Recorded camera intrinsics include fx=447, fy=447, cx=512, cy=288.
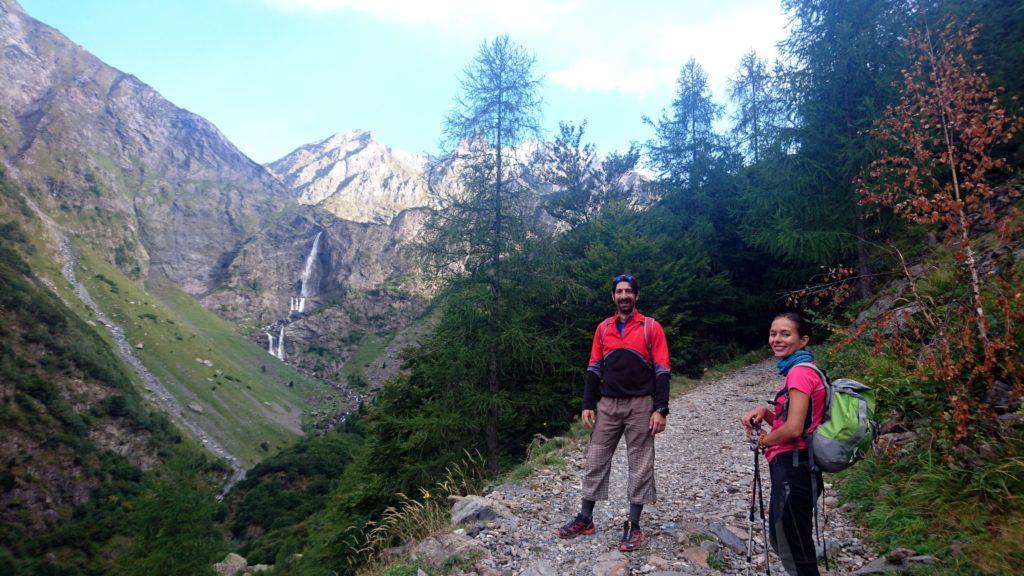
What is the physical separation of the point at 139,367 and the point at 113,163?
366 feet

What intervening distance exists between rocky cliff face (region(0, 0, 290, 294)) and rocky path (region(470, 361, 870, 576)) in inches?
6457

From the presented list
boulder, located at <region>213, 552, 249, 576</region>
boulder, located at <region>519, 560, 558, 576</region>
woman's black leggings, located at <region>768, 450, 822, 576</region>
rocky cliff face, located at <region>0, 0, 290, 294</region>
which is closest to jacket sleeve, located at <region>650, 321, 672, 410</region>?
woman's black leggings, located at <region>768, 450, 822, 576</region>

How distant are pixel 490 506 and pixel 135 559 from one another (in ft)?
98.1

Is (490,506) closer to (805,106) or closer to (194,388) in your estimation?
(805,106)

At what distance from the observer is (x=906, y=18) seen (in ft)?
35.3

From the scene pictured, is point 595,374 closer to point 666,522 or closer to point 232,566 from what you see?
point 666,522

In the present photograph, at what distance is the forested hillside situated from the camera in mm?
3584

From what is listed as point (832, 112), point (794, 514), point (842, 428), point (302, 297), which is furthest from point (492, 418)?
point (302, 297)

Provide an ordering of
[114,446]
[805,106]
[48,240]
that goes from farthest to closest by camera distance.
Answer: [48,240], [114,446], [805,106]

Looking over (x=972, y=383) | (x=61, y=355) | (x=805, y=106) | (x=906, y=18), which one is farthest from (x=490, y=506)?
(x=61, y=355)

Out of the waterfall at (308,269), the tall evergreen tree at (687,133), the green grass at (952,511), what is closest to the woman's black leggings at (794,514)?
the green grass at (952,511)

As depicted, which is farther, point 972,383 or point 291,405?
point 291,405

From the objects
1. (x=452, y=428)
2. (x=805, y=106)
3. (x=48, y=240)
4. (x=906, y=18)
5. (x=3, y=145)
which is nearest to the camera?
(x=452, y=428)

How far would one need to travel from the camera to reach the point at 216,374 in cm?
9325
